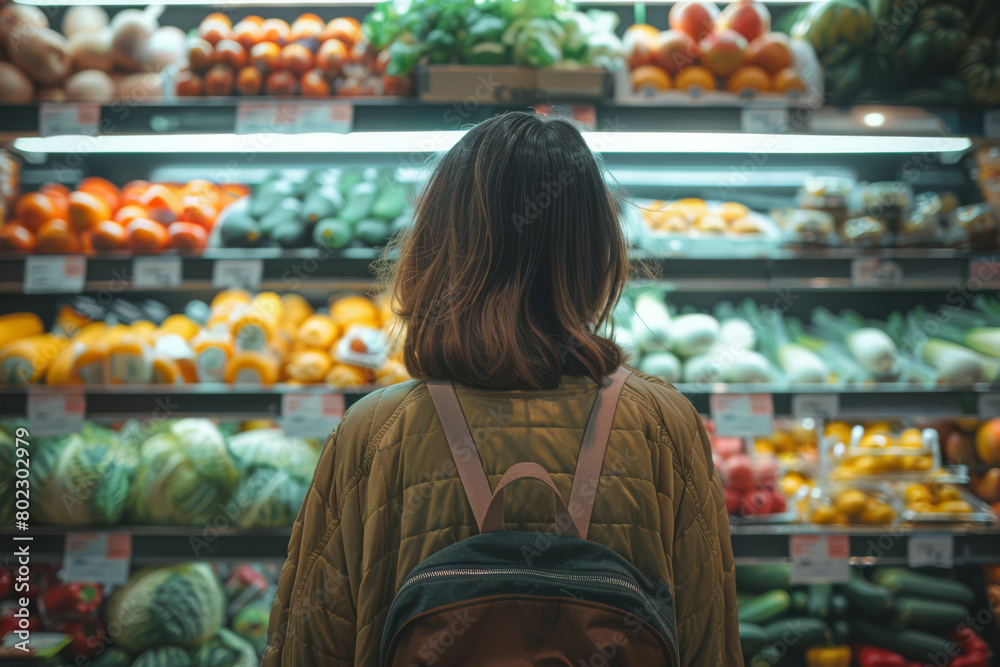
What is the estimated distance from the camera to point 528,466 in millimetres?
671

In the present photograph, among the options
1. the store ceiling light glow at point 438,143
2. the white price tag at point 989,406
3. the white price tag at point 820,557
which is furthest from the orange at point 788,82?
the white price tag at point 820,557

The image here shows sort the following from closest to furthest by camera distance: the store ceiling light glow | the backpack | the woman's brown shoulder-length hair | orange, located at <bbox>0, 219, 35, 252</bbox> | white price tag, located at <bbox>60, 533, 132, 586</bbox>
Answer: the backpack → the woman's brown shoulder-length hair → white price tag, located at <bbox>60, 533, 132, 586</bbox> → orange, located at <bbox>0, 219, 35, 252</bbox> → the store ceiling light glow

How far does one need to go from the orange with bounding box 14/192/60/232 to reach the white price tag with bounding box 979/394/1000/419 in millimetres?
2795

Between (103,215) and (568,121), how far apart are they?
1.68 metres

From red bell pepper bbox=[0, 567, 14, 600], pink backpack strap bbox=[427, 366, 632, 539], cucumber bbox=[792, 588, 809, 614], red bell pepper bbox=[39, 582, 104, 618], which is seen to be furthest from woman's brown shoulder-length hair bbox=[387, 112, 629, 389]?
red bell pepper bbox=[0, 567, 14, 600]

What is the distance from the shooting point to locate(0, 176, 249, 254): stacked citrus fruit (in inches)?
69.4

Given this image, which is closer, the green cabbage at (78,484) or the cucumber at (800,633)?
the green cabbage at (78,484)

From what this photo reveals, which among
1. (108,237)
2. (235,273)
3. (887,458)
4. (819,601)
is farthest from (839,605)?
(108,237)

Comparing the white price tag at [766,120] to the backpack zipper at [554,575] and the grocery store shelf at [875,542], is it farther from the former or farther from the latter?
the backpack zipper at [554,575]

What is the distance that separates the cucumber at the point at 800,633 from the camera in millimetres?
1849

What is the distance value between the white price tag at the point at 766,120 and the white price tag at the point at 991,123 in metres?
0.60

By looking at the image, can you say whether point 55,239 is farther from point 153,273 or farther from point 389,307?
point 389,307

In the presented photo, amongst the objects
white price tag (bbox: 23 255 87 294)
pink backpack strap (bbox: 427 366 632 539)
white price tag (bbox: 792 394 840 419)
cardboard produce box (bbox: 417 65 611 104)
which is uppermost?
cardboard produce box (bbox: 417 65 611 104)

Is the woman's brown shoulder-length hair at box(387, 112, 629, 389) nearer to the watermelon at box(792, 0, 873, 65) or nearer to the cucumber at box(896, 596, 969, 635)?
the watermelon at box(792, 0, 873, 65)
